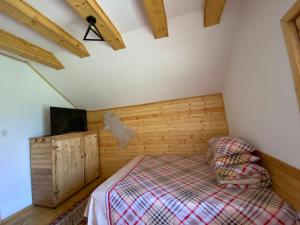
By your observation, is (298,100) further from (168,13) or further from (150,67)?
(150,67)

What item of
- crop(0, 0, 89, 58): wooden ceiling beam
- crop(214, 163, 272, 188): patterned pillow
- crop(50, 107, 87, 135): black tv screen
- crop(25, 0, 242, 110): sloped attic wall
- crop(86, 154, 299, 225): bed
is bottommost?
crop(86, 154, 299, 225): bed

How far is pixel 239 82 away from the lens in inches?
79.2

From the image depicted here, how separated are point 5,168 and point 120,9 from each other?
264 centimetres

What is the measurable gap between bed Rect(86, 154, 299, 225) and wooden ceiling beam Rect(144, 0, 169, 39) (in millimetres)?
1724

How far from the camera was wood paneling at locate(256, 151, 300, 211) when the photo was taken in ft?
3.65

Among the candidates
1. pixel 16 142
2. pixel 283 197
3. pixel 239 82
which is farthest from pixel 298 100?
pixel 16 142

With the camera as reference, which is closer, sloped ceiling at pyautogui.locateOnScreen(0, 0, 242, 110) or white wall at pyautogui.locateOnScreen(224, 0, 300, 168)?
white wall at pyautogui.locateOnScreen(224, 0, 300, 168)

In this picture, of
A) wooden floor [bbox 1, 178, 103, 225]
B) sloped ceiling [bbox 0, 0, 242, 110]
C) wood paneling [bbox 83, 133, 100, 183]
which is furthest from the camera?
wood paneling [bbox 83, 133, 100, 183]

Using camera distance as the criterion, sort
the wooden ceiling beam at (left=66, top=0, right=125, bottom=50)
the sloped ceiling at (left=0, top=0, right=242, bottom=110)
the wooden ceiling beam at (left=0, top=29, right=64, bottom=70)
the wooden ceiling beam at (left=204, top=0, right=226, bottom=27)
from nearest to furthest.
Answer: the wooden ceiling beam at (left=66, top=0, right=125, bottom=50) → the wooden ceiling beam at (left=204, top=0, right=226, bottom=27) → the sloped ceiling at (left=0, top=0, right=242, bottom=110) → the wooden ceiling beam at (left=0, top=29, right=64, bottom=70)

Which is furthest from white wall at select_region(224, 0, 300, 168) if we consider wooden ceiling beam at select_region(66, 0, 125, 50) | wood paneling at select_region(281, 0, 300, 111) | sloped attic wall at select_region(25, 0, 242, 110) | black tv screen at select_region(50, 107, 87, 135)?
black tv screen at select_region(50, 107, 87, 135)

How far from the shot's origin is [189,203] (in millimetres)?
1280

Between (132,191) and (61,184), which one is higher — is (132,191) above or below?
above

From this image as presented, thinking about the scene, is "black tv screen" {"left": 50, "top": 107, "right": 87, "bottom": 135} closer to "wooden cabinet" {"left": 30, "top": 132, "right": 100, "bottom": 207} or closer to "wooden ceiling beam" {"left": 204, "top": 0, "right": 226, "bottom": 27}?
"wooden cabinet" {"left": 30, "top": 132, "right": 100, "bottom": 207}

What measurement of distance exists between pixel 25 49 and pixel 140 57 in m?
1.56
